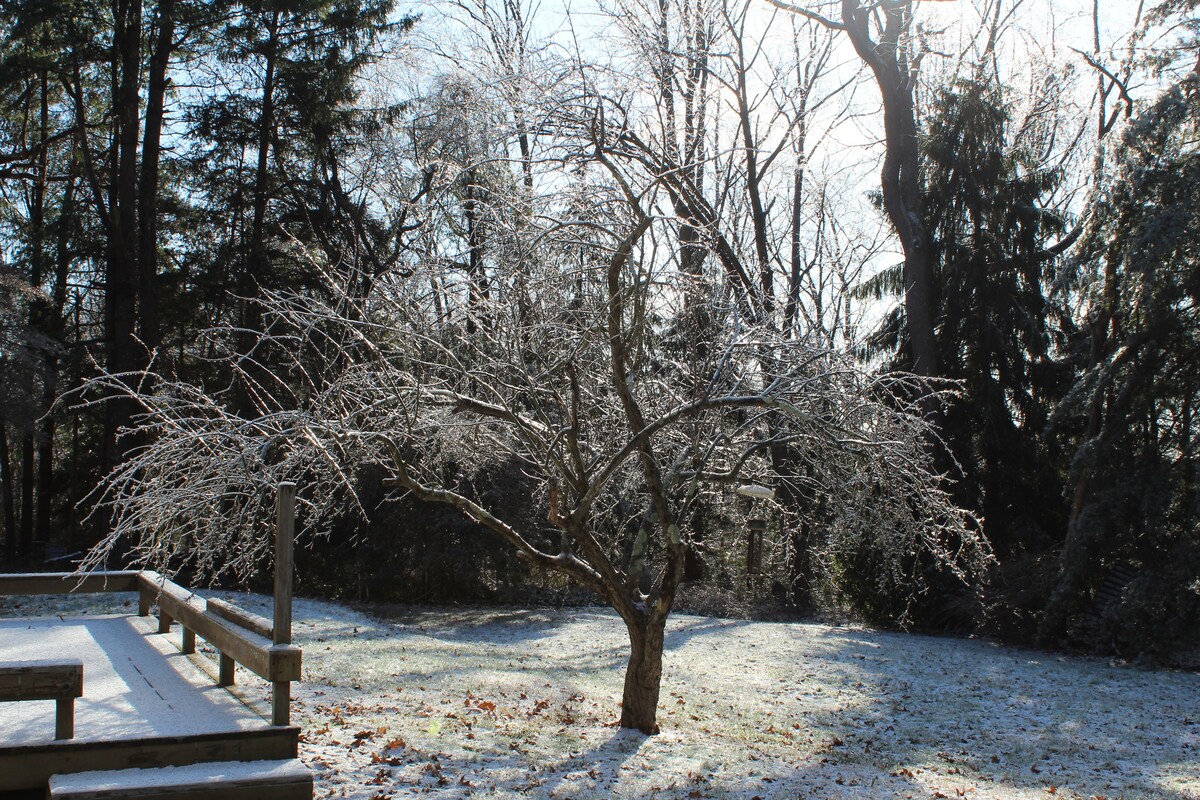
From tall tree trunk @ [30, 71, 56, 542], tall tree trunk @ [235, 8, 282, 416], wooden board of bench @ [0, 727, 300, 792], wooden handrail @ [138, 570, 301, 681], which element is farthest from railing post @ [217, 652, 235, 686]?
tall tree trunk @ [30, 71, 56, 542]

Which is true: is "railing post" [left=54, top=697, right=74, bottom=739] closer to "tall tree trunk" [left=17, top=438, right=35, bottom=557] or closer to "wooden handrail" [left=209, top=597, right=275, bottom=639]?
"wooden handrail" [left=209, top=597, right=275, bottom=639]

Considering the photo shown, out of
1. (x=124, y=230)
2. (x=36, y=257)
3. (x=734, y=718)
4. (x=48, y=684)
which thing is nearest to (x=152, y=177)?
(x=124, y=230)

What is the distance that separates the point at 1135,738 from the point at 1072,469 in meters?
5.60

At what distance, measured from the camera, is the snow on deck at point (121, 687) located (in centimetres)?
481

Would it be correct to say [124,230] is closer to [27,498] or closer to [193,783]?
[27,498]

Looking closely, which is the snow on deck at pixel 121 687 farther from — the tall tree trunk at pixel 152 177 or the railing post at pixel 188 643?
the tall tree trunk at pixel 152 177

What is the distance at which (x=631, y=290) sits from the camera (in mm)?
6008

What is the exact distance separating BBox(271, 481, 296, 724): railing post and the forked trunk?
2.77m

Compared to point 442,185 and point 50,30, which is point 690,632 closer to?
point 442,185

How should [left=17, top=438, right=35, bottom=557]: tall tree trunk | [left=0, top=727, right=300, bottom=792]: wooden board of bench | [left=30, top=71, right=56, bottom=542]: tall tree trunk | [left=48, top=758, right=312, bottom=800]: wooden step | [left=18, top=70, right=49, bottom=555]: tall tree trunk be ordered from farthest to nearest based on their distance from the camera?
[left=17, top=438, right=35, bottom=557]: tall tree trunk, [left=18, top=70, right=49, bottom=555]: tall tree trunk, [left=30, top=71, right=56, bottom=542]: tall tree trunk, [left=0, top=727, right=300, bottom=792]: wooden board of bench, [left=48, top=758, right=312, bottom=800]: wooden step

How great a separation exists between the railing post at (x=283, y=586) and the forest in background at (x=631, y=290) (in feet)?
3.07

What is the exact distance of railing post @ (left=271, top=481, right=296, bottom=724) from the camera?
484 cm

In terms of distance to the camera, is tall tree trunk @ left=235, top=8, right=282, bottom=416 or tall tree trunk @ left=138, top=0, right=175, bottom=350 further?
tall tree trunk @ left=235, top=8, right=282, bottom=416

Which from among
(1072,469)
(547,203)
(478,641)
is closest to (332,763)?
(547,203)
